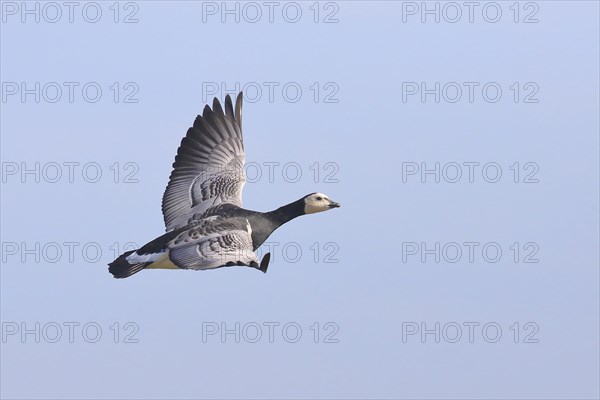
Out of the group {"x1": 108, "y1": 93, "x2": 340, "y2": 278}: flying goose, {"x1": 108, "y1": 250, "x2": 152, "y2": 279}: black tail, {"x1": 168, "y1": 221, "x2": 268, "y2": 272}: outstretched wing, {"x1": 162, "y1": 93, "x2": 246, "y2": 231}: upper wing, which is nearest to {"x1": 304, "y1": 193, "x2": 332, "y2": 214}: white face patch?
{"x1": 108, "y1": 93, "x2": 340, "y2": 278}: flying goose

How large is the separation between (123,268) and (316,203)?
580cm

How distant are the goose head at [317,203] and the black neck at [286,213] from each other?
15 centimetres

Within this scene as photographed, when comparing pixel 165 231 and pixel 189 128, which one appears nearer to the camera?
pixel 165 231

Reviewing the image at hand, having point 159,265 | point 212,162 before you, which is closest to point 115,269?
point 159,265

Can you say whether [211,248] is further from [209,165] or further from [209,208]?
[209,165]

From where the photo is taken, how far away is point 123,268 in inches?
1051

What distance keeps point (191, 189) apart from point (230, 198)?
3.21ft

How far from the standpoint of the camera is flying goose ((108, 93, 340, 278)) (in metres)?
25.9

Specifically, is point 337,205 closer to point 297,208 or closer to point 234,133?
point 297,208

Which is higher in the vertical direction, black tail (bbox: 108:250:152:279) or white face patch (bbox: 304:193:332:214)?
white face patch (bbox: 304:193:332:214)

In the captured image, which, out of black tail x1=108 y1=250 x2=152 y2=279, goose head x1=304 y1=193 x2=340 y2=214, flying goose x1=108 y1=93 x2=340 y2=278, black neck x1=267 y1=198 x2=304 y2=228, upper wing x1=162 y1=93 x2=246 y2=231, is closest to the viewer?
flying goose x1=108 y1=93 x2=340 y2=278

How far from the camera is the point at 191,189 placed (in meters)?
30.2

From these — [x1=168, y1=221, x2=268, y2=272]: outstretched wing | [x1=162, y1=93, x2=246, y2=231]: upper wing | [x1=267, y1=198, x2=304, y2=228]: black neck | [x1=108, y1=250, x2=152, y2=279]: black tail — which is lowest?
[x1=108, y1=250, x2=152, y2=279]: black tail

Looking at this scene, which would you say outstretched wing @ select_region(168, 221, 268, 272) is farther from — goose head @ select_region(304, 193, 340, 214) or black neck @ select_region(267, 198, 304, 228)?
goose head @ select_region(304, 193, 340, 214)
